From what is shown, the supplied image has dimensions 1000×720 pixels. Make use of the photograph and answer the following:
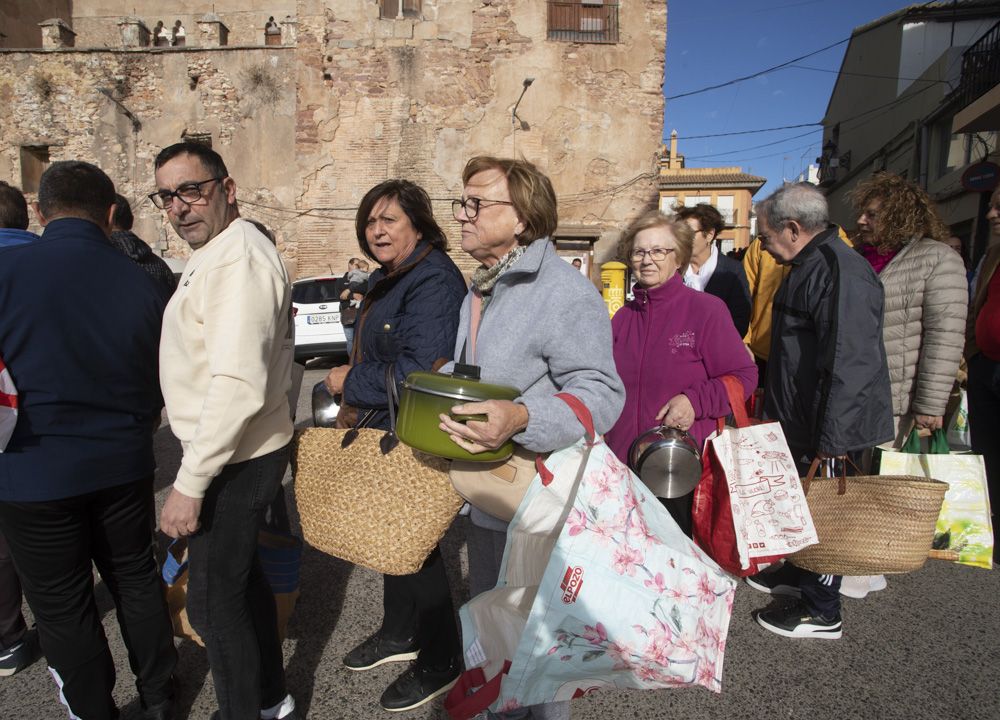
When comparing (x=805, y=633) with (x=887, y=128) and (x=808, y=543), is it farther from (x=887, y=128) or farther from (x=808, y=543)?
(x=887, y=128)

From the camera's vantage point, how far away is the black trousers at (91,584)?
6.57ft

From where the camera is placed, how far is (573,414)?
1518 millimetres

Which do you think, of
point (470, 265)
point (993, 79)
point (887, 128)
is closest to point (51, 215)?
point (470, 265)

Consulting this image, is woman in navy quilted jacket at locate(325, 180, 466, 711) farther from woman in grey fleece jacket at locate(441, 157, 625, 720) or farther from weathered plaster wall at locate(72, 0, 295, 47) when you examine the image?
weathered plaster wall at locate(72, 0, 295, 47)

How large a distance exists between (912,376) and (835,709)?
69.7 inches

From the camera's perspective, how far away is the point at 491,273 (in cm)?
188

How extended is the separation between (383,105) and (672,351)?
50.8 ft

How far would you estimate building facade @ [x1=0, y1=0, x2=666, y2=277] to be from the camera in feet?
52.6

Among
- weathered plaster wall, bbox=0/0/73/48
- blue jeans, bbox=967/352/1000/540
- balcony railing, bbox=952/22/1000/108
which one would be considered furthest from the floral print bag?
weathered plaster wall, bbox=0/0/73/48

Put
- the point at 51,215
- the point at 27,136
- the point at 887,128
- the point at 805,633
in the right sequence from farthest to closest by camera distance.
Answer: the point at 887,128, the point at 27,136, the point at 805,633, the point at 51,215

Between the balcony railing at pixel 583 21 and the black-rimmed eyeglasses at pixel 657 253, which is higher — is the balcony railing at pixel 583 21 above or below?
above

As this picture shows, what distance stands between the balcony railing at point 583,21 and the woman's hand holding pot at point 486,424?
1692 cm

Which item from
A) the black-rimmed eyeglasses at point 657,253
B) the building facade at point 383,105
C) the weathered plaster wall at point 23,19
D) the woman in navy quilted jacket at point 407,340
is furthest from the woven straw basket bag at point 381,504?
the weathered plaster wall at point 23,19

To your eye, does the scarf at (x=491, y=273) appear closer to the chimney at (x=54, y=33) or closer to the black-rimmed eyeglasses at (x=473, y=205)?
the black-rimmed eyeglasses at (x=473, y=205)
